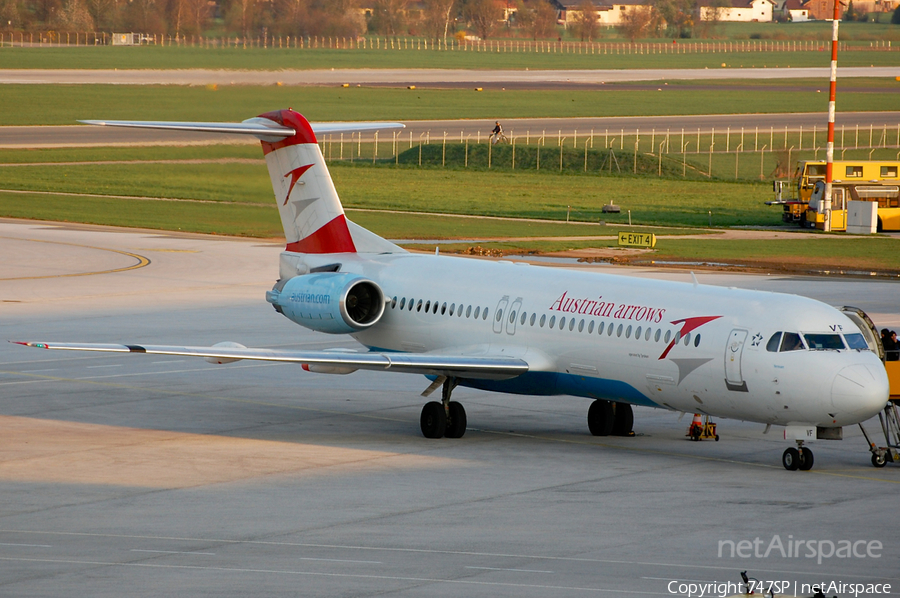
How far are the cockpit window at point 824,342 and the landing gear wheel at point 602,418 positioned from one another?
5.38 metres

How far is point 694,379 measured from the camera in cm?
2320

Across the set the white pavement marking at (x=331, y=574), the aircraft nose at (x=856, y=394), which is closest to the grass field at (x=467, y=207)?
the aircraft nose at (x=856, y=394)

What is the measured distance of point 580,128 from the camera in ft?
387

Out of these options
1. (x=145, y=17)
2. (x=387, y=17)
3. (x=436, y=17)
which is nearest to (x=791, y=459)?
(x=145, y=17)

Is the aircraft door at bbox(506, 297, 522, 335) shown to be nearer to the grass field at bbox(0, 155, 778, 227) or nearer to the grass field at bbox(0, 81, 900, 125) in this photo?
the grass field at bbox(0, 155, 778, 227)

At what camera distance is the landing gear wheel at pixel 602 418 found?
26594mm

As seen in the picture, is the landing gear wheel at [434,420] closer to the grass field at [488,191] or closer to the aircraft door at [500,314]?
the aircraft door at [500,314]

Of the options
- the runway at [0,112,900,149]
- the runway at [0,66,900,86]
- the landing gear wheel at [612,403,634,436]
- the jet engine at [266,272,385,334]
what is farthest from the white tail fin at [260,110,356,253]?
the runway at [0,112,900,149]

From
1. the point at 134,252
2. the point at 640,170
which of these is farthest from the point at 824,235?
the point at 134,252

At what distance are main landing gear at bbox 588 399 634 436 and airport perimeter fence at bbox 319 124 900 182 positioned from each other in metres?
69.9

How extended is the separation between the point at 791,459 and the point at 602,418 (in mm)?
4566

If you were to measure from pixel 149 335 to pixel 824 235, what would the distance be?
43.0m

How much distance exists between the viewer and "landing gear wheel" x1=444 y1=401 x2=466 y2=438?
85.6 ft

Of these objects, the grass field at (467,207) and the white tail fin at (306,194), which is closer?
the white tail fin at (306,194)
